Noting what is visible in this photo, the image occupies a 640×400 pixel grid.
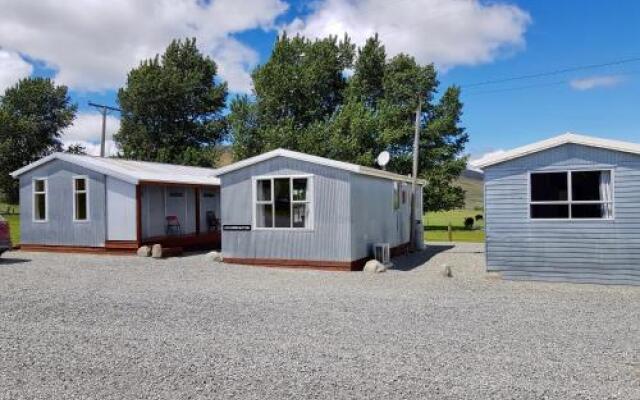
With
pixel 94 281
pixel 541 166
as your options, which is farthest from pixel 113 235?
pixel 541 166

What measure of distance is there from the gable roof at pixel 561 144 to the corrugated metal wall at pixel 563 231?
14 cm

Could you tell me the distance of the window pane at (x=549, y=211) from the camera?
11328 mm

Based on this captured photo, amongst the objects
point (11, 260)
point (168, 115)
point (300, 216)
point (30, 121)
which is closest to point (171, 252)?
point (11, 260)

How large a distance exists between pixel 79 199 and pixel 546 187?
45.3 ft

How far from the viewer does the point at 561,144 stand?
1102 cm

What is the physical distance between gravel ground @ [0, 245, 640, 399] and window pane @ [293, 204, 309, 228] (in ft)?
8.00

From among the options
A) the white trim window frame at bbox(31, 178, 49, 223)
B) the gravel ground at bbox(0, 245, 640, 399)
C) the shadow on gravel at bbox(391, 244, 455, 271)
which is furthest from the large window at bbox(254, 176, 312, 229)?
the white trim window frame at bbox(31, 178, 49, 223)

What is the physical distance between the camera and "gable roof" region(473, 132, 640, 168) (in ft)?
34.6

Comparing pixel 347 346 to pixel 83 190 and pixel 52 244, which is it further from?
pixel 52 244

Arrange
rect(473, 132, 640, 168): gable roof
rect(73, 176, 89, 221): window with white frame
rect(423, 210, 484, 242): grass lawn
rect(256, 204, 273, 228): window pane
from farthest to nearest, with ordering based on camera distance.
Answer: rect(423, 210, 484, 242): grass lawn < rect(73, 176, 89, 221): window with white frame < rect(256, 204, 273, 228): window pane < rect(473, 132, 640, 168): gable roof

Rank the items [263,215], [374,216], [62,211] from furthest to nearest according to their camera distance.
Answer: [62,211], [374,216], [263,215]

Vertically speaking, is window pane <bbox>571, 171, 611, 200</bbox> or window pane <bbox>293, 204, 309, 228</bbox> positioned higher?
window pane <bbox>571, 171, 611, 200</bbox>

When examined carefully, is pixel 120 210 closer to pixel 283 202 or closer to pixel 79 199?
pixel 79 199

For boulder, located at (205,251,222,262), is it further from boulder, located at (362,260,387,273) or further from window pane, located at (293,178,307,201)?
boulder, located at (362,260,387,273)
